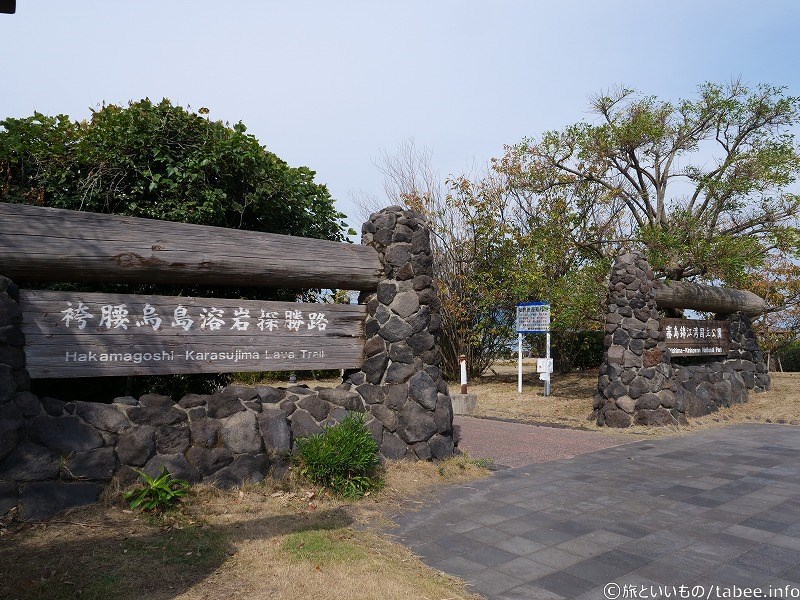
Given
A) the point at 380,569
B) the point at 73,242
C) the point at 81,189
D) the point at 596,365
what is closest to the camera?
the point at 380,569

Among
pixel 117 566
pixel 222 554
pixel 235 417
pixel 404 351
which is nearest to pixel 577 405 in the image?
pixel 404 351

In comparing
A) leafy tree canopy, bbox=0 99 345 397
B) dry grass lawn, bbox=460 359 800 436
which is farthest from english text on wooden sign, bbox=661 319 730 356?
leafy tree canopy, bbox=0 99 345 397

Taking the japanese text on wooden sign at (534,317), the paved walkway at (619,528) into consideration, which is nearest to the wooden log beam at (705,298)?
the japanese text on wooden sign at (534,317)

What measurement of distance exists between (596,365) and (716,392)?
6840 millimetres

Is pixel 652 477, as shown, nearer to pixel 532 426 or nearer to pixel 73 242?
pixel 532 426

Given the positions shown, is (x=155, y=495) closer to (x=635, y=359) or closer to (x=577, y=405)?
(x=635, y=359)

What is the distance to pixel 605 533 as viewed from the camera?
17.2 feet

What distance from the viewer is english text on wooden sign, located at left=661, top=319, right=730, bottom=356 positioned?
12.2 metres

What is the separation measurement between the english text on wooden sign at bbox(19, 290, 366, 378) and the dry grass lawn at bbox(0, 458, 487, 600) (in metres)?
1.27

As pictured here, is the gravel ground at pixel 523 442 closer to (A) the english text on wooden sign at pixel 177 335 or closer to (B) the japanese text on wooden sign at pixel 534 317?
(A) the english text on wooden sign at pixel 177 335

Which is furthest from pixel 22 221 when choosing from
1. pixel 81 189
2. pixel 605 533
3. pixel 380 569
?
pixel 605 533

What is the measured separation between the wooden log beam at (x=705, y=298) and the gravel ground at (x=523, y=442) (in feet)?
10.2

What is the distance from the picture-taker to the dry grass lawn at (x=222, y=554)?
391 centimetres

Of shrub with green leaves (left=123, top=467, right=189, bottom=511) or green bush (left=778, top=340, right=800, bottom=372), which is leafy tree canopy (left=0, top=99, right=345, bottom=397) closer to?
shrub with green leaves (left=123, top=467, right=189, bottom=511)
